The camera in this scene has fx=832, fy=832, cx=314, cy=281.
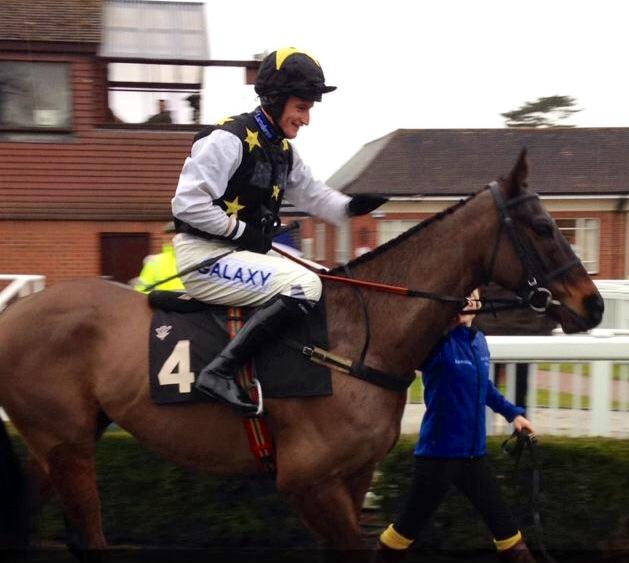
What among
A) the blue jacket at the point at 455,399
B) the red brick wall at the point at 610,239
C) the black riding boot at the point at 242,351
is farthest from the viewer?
the red brick wall at the point at 610,239

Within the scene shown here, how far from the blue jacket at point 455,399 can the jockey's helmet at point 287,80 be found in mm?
1267

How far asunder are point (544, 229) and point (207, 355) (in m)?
1.47

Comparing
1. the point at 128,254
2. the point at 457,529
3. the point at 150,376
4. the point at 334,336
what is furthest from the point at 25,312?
the point at 128,254

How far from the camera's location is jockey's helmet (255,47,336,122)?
345 cm

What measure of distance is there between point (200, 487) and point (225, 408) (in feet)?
4.16

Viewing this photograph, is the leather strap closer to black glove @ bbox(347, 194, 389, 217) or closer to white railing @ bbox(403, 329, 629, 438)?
black glove @ bbox(347, 194, 389, 217)

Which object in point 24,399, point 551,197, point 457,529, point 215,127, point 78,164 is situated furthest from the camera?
point 551,197

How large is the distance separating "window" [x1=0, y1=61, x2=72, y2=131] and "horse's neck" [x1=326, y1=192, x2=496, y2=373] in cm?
1103

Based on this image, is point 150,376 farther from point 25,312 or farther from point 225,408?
point 25,312

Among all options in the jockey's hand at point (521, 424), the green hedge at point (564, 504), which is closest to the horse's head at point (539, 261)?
the jockey's hand at point (521, 424)

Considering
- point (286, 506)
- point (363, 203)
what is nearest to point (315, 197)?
point (363, 203)

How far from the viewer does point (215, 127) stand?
343 centimetres

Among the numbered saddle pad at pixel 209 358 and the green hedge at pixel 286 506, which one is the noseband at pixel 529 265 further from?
the green hedge at pixel 286 506

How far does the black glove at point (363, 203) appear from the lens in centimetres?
384
